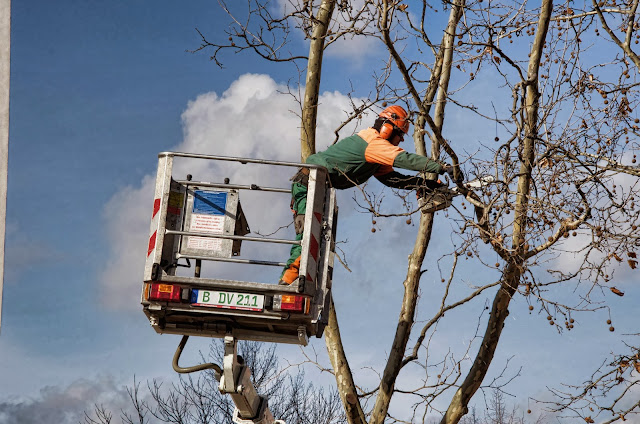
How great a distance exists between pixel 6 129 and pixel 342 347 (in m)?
6.15

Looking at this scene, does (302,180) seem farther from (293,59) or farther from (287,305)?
(293,59)

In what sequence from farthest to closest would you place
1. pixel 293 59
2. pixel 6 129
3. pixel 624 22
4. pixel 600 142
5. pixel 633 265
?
pixel 293 59
pixel 624 22
pixel 600 142
pixel 633 265
pixel 6 129

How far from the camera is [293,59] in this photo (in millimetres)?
11875

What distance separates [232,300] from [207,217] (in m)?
0.85

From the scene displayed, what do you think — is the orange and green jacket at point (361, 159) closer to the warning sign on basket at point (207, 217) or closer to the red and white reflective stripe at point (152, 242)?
the warning sign on basket at point (207, 217)

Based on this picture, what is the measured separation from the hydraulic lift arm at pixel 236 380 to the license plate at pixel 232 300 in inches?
17.6

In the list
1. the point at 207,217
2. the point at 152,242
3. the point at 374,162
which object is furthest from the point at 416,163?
the point at 152,242

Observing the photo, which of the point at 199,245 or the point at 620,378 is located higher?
the point at 199,245

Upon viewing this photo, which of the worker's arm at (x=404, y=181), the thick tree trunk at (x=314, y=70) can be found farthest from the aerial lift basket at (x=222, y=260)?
the thick tree trunk at (x=314, y=70)

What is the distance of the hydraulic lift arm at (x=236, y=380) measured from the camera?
769 centimetres

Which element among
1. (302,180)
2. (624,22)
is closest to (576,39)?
(624,22)

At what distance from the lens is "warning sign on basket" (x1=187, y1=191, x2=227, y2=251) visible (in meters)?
7.67

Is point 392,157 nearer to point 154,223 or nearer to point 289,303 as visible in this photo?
point 289,303

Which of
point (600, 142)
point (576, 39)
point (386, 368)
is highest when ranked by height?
point (576, 39)
